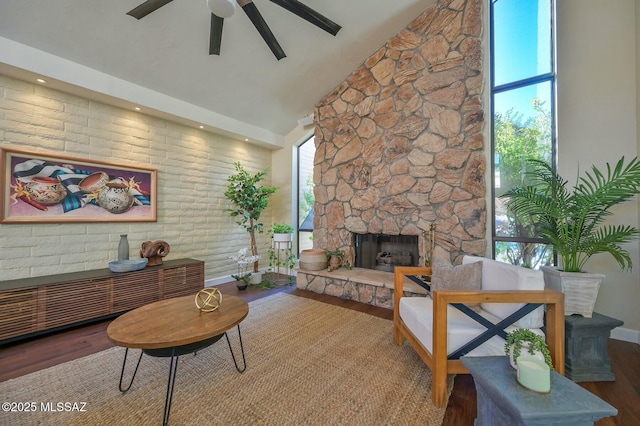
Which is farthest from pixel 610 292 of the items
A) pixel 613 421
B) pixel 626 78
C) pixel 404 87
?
pixel 404 87

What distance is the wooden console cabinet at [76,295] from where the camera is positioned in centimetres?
227

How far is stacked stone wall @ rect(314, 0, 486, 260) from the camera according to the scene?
10.2 ft

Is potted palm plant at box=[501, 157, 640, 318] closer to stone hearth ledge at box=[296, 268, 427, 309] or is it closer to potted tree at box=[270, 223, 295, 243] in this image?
stone hearth ledge at box=[296, 268, 427, 309]

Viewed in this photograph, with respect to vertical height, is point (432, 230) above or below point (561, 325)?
above

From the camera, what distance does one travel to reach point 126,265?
2.96 m

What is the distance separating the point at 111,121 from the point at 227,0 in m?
2.52

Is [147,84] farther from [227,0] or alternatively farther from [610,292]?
[610,292]

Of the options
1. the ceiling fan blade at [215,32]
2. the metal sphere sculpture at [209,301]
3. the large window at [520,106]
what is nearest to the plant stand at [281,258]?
the metal sphere sculpture at [209,301]

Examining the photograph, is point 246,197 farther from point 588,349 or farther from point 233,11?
point 588,349

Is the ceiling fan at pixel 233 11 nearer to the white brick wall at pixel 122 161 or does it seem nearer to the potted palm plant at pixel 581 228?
the white brick wall at pixel 122 161

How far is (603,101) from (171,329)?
4111mm

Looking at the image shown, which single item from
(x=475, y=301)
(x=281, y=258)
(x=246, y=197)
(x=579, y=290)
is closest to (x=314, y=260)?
(x=281, y=258)

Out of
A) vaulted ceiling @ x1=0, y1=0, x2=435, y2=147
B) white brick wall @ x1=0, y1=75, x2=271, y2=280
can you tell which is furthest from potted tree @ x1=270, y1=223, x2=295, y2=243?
vaulted ceiling @ x1=0, y1=0, x2=435, y2=147

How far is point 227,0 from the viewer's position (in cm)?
175
